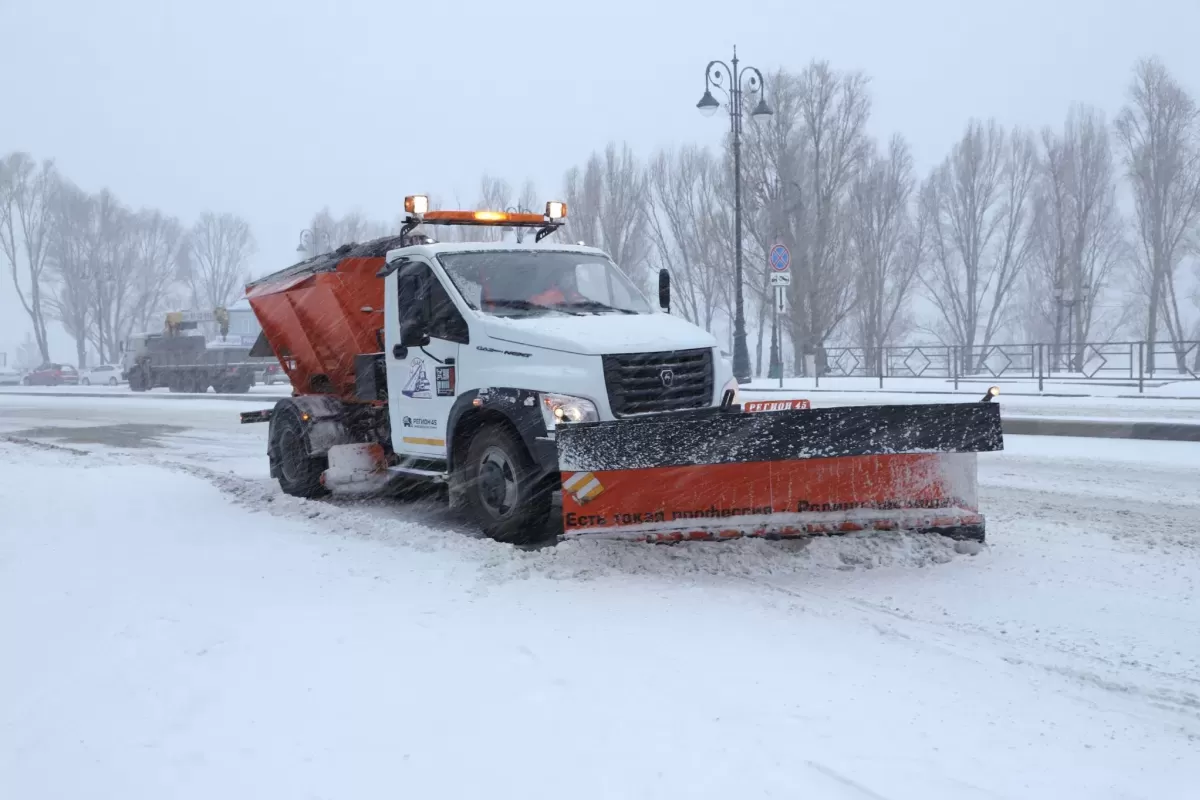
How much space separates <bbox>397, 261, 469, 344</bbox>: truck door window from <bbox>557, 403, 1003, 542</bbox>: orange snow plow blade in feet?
6.76

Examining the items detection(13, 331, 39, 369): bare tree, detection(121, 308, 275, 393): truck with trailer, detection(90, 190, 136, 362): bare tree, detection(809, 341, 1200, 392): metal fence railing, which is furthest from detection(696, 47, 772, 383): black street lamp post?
detection(13, 331, 39, 369): bare tree

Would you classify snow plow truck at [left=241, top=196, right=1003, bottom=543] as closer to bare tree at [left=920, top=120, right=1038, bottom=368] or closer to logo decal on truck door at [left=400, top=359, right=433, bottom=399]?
logo decal on truck door at [left=400, top=359, right=433, bottom=399]

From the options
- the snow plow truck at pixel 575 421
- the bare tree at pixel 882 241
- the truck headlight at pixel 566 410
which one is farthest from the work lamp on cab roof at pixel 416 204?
the bare tree at pixel 882 241

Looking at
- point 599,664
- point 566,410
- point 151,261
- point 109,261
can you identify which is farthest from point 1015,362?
point 151,261

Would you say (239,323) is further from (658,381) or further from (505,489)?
(658,381)

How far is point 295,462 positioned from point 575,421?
172 inches

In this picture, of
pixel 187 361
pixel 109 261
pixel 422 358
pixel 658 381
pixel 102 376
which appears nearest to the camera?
pixel 658 381

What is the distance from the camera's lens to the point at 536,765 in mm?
3467

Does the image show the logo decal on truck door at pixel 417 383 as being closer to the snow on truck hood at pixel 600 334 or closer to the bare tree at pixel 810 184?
the snow on truck hood at pixel 600 334

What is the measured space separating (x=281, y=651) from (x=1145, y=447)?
11.1 metres

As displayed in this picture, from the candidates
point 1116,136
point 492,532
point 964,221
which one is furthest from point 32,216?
point 492,532

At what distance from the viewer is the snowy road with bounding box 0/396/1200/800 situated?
3.43 metres

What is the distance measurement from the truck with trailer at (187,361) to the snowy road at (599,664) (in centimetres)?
3159

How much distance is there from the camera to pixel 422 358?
26.4 ft
